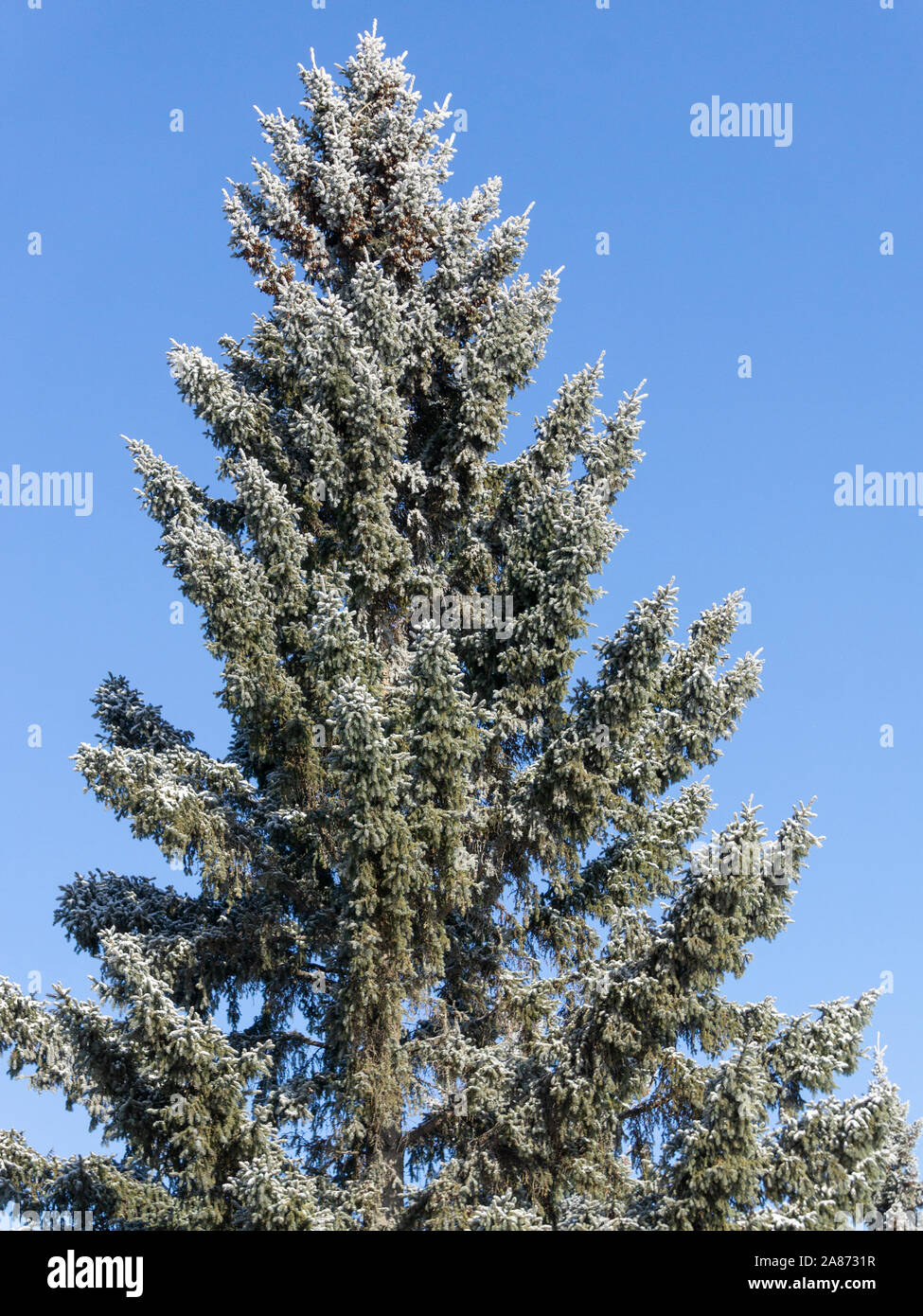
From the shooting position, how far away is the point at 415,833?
47.7ft

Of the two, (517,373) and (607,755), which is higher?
(517,373)

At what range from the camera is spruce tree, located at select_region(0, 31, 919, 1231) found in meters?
13.3

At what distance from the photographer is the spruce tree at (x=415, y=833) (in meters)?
13.3

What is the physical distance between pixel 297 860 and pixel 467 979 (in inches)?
96.7

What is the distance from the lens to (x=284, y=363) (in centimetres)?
1786
